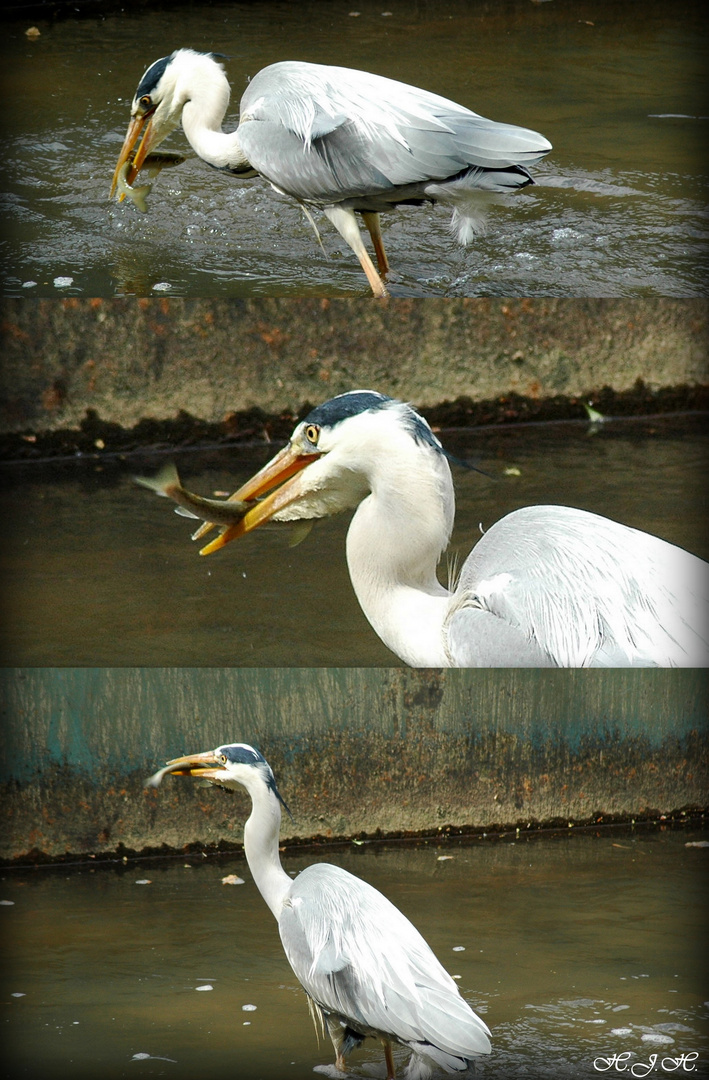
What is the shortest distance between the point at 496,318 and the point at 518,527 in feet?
6.17

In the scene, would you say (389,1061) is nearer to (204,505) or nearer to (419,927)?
(419,927)

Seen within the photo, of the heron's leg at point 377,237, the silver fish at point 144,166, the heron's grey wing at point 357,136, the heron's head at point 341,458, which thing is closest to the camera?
the heron's head at point 341,458

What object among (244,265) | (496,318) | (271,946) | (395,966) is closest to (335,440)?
(395,966)

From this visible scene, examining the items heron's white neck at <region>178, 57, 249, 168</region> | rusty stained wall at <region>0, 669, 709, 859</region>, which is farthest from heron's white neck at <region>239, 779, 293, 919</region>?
heron's white neck at <region>178, 57, 249, 168</region>

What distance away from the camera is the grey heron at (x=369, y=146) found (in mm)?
3152

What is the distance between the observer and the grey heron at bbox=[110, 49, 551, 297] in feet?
10.3

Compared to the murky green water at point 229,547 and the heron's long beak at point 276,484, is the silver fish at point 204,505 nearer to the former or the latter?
the heron's long beak at point 276,484

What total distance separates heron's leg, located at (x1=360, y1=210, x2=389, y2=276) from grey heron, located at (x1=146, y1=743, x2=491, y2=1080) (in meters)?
1.73

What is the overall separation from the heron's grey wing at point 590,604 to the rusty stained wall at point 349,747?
92cm

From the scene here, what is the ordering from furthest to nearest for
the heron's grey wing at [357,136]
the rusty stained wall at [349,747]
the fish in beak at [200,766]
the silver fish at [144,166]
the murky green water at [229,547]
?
1. the silver fish at [144,166]
2. the murky green water at [229,547]
3. the rusty stained wall at [349,747]
4. the heron's grey wing at [357,136]
5. the fish in beak at [200,766]

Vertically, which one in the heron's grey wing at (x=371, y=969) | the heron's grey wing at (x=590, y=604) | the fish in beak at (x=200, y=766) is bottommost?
the heron's grey wing at (x=371, y=969)

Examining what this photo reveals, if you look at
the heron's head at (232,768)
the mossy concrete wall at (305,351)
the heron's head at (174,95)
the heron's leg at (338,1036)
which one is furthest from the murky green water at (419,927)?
the heron's head at (174,95)

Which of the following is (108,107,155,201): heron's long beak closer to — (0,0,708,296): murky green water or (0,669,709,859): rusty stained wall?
(0,0,708,296): murky green water

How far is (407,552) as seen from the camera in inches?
101
